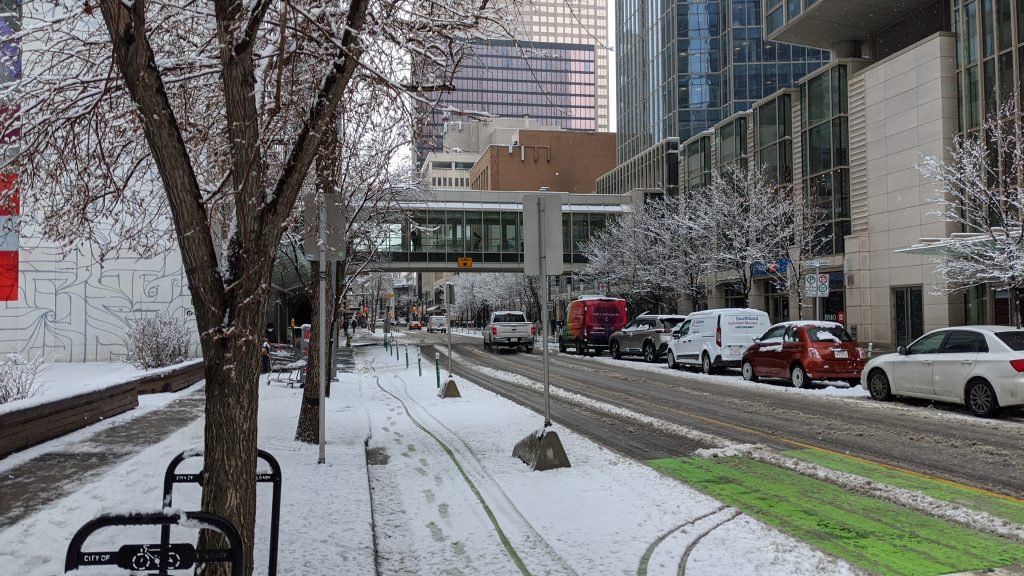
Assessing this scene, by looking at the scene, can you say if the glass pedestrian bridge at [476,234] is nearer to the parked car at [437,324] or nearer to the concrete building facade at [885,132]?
the concrete building facade at [885,132]

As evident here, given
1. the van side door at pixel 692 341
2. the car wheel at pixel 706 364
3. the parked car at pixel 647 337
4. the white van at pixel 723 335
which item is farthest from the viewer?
the parked car at pixel 647 337

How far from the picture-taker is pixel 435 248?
55.6 metres

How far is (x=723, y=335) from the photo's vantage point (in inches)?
901

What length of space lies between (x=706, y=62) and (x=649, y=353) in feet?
142

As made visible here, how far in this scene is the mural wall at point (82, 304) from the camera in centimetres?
2433

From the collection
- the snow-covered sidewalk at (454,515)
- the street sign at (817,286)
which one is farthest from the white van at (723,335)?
the snow-covered sidewalk at (454,515)

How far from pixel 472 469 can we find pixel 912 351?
402 inches

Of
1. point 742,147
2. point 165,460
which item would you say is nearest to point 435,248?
point 742,147

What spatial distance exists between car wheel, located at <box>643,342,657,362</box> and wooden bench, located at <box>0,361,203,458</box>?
18.2 m

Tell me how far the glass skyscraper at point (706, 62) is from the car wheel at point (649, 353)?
39.2m

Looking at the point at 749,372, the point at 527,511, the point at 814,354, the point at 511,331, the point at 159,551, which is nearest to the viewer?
the point at 159,551

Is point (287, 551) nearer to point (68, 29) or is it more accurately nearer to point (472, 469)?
point (472, 469)

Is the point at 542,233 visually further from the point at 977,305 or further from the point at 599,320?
the point at 599,320

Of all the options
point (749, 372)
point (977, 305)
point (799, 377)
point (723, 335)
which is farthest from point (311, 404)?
point (977, 305)
